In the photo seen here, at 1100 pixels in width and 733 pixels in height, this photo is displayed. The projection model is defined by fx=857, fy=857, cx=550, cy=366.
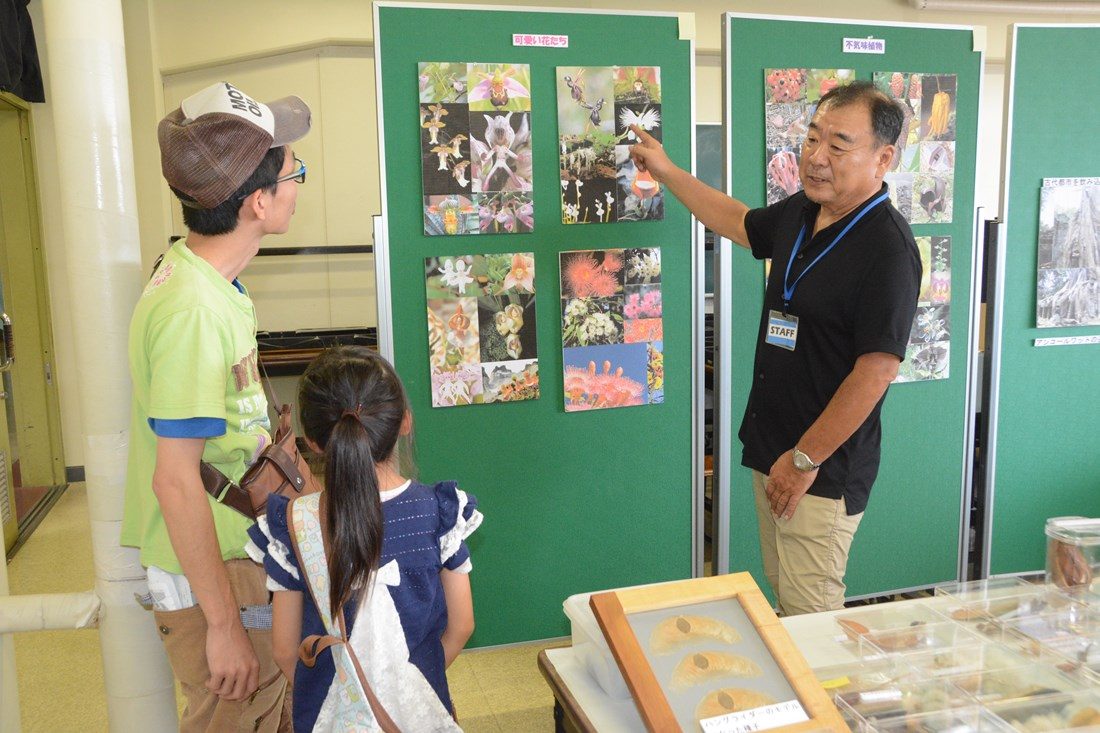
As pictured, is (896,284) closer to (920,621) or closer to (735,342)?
(920,621)

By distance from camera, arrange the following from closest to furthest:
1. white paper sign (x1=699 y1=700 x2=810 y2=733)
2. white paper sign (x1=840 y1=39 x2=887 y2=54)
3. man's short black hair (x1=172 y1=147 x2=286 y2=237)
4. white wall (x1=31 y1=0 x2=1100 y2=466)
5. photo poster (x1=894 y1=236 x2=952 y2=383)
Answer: white paper sign (x1=699 y1=700 x2=810 y2=733) < man's short black hair (x1=172 y1=147 x2=286 y2=237) < white paper sign (x1=840 y1=39 x2=887 y2=54) < photo poster (x1=894 y1=236 x2=952 y2=383) < white wall (x1=31 y1=0 x2=1100 y2=466)

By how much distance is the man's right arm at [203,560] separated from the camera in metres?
1.34

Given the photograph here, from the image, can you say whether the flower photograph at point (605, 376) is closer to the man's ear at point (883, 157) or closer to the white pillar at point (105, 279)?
the man's ear at point (883, 157)

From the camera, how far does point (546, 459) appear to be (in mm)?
2805

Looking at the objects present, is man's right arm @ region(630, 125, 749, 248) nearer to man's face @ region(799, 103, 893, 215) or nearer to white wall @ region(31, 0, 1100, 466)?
man's face @ region(799, 103, 893, 215)

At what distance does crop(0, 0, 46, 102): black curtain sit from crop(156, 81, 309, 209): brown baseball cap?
3299 millimetres

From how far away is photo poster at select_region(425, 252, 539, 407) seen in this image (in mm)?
2639

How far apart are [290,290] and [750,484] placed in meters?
3.99

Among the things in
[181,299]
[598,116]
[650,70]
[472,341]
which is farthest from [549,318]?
[181,299]

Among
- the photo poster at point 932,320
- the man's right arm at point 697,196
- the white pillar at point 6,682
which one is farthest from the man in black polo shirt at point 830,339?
the white pillar at point 6,682

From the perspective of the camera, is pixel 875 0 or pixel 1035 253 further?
pixel 875 0

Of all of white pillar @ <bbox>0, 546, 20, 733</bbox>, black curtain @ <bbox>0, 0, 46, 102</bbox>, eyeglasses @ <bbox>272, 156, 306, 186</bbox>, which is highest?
black curtain @ <bbox>0, 0, 46, 102</bbox>

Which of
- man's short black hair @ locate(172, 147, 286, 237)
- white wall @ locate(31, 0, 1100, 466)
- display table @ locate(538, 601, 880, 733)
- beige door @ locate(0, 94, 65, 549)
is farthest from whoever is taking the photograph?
white wall @ locate(31, 0, 1100, 466)

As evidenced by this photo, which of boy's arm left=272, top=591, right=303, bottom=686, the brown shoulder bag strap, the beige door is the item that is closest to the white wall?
the beige door
